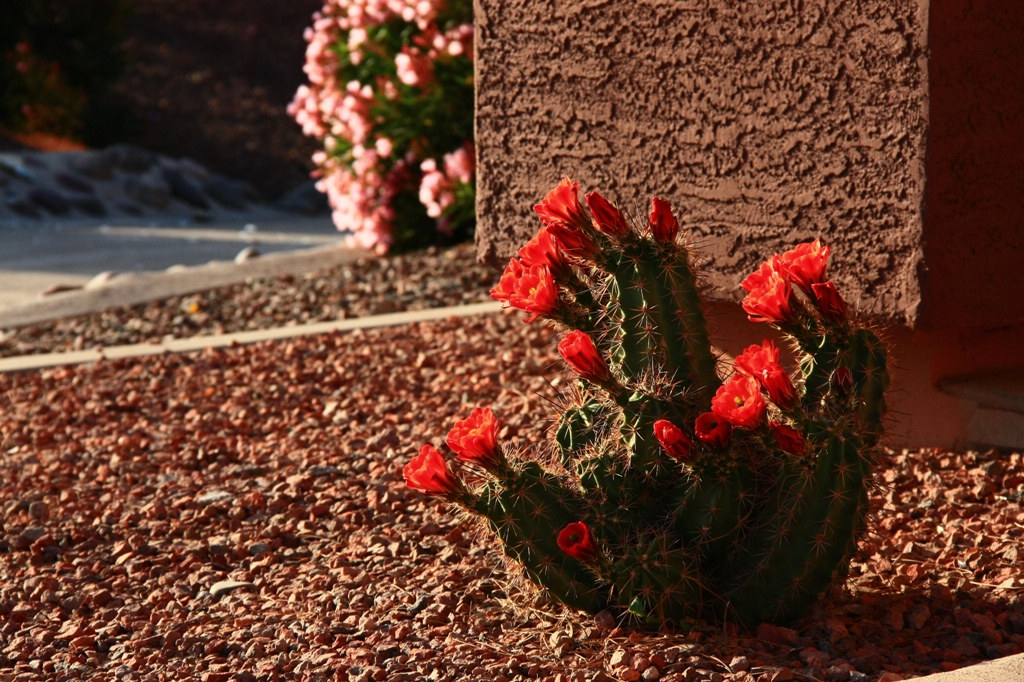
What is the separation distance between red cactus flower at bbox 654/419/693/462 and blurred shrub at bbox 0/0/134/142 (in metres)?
15.2

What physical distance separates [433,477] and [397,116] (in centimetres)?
567

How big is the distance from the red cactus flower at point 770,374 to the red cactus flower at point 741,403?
24 mm

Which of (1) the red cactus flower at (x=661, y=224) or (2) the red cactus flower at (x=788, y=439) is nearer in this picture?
(2) the red cactus flower at (x=788, y=439)

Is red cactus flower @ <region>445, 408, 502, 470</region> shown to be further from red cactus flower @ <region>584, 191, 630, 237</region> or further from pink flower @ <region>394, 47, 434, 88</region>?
pink flower @ <region>394, 47, 434, 88</region>

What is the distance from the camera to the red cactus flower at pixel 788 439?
2.52 m

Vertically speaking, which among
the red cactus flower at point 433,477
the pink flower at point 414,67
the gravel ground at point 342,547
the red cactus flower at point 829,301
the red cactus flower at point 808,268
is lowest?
the gravel ground at point 342,547

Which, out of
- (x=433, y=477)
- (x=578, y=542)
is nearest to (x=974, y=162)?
(x=578, y=542)

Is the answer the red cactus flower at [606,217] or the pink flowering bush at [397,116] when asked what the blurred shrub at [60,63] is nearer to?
the pink flowering bush at [397,116]

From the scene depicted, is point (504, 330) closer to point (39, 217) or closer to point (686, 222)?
point (686, 222)

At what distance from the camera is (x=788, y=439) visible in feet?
8.27

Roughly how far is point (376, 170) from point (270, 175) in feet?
31.2

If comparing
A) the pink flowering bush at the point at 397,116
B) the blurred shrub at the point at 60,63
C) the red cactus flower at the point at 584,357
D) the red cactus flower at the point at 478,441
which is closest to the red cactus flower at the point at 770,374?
the red cactus flower at the point at 584,357

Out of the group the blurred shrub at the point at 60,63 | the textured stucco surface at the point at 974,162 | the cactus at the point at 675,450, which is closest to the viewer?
the cactus at the point at 675,450

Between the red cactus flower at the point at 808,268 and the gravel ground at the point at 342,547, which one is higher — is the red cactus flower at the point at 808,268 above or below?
above
